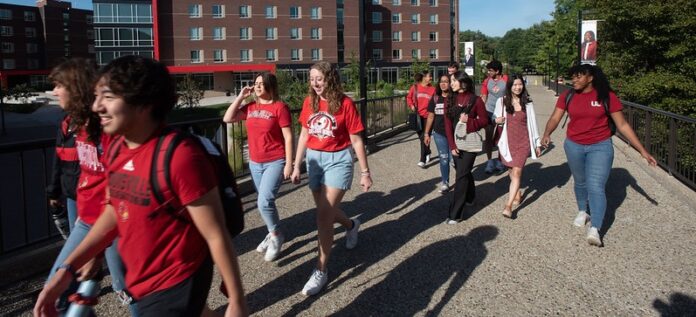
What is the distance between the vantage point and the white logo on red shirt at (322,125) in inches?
175

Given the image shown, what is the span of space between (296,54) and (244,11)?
8471 mm

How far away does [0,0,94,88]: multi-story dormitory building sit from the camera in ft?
332

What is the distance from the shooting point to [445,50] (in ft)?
271

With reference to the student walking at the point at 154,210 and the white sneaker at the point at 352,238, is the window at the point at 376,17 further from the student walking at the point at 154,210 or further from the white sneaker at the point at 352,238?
the student walking at the point at 154,210

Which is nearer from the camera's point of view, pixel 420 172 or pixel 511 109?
pixel 511 109

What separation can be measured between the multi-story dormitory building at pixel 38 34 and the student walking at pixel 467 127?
355ft

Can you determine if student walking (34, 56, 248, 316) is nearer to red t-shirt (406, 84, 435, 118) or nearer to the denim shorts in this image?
the denim shorts

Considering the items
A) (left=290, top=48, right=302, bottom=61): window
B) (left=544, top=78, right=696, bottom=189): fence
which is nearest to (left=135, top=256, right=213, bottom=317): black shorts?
(left=544, top=78, right=696, bottom=189): fence

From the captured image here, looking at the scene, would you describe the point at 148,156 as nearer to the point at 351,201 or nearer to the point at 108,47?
the point at 351,201

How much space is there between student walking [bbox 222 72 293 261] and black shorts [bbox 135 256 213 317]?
9.32 feet

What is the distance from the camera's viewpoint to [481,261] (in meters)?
4.93

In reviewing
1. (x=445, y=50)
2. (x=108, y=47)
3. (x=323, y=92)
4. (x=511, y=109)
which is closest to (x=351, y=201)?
(x=511, y=109)

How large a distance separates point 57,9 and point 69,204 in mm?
119043

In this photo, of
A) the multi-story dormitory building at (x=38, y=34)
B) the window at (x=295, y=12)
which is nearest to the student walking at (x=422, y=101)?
the window at (x=295, y=12)
